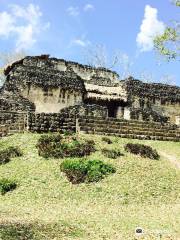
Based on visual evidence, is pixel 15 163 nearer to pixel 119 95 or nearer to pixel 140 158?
pixel 140 158

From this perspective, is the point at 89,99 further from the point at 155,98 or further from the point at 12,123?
the point at 12,123

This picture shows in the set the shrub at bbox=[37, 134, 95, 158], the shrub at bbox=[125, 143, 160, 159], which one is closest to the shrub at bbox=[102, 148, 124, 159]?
the shrub at bbox=[37, 134, 95, 158]

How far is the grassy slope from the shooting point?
11344 millimetres

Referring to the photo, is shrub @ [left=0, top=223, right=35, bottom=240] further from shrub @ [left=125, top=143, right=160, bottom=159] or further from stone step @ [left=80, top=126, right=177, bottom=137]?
stone step @ [left=80, top=126, right=177, bottom=137]

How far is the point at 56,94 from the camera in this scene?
33.2 metres

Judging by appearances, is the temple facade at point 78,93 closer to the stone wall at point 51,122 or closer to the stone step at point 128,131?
the stone step at point 128,131

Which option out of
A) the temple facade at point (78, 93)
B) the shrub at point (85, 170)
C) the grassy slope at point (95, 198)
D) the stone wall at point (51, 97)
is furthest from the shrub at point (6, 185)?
the stone wall at point (51, 97)

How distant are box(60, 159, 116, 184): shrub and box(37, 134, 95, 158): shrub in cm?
102

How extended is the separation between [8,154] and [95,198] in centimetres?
475

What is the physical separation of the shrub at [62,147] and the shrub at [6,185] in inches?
100.0

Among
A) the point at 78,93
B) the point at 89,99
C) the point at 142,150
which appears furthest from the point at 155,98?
the point at 142,150

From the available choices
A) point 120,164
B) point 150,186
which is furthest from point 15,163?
point 150,186

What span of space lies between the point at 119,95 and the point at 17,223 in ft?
82.4

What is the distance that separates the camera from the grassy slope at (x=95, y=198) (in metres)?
11.3
